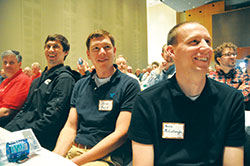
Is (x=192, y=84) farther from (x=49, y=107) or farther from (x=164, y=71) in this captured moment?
(x=164, y=71)

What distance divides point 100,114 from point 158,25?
12345 mm

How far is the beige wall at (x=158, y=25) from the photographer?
12.3 m

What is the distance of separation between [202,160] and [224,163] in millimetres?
115

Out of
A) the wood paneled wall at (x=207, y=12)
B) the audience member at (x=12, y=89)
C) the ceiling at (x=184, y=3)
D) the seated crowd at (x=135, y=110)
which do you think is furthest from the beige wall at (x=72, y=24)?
the seated crowd at (x=135, y=110)

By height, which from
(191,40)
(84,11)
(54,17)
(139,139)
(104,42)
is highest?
(84,11)

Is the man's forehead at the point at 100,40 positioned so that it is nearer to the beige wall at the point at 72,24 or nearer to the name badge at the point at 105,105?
the name badge at the point at 105,105

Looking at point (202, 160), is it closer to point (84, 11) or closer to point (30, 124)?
point (30, 124)

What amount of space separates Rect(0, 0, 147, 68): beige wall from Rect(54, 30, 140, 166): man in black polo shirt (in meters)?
5.59

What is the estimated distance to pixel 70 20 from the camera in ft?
24.6

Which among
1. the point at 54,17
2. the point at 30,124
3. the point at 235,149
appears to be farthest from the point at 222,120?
the point at 54,17

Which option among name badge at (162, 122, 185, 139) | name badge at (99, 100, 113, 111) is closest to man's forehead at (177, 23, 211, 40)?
name badge at (162, 122, 185, 139)

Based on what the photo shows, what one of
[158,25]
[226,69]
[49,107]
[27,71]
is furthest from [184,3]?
[49,107]

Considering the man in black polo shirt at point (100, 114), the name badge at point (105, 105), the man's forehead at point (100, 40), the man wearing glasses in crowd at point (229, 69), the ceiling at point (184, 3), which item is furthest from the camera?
the ceiling at point (184, 3)

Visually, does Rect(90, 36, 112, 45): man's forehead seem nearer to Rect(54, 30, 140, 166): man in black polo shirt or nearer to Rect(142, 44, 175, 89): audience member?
Rect(54, 30, 140, 166): man in black polo shirt
